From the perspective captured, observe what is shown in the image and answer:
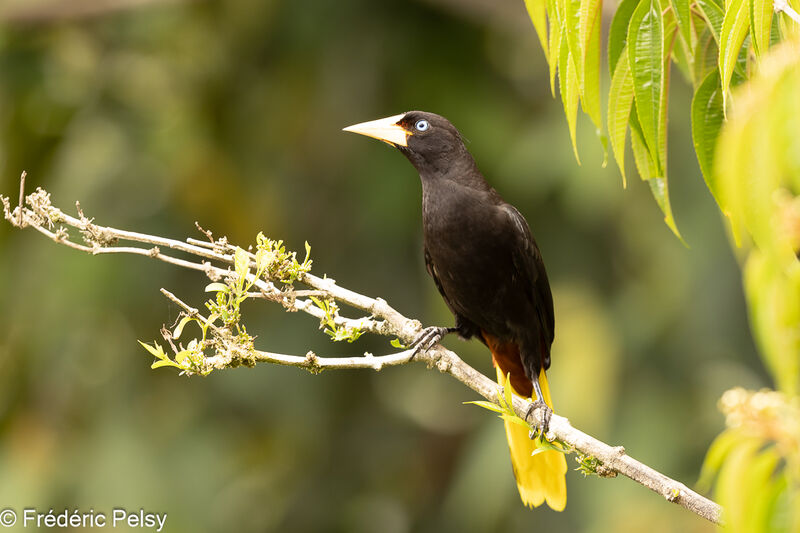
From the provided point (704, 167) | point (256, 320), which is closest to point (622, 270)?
point (256, 320)

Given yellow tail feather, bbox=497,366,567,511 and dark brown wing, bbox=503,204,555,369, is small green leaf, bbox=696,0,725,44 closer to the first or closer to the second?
dark brown wing, bbox=503,204,555,369

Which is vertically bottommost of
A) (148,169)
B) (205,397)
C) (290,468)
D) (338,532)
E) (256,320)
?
(338,532)

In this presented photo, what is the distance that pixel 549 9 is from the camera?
2420 mm

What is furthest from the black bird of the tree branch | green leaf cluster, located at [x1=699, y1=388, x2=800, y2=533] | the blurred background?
the blurred background

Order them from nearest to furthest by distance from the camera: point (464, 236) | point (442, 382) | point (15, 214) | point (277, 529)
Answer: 1. point (15, 214)
2. point (464, 236)
3. point (277, 529)
4. point (442, 382)

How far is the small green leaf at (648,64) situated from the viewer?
2205 millimetres

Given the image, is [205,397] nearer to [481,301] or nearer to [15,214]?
[481,301]

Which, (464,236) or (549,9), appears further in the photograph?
(464,236)

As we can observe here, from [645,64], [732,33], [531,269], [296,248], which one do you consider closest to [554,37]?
[645,64]

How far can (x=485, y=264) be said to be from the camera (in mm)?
3721

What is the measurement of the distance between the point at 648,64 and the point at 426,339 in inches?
52.2

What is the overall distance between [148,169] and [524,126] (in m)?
3.71

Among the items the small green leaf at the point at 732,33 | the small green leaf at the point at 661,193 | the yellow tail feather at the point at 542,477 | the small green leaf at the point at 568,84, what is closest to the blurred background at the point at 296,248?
the yellow tail feather at the point at 542,477

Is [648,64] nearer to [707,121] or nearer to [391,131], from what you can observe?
[707,121]
